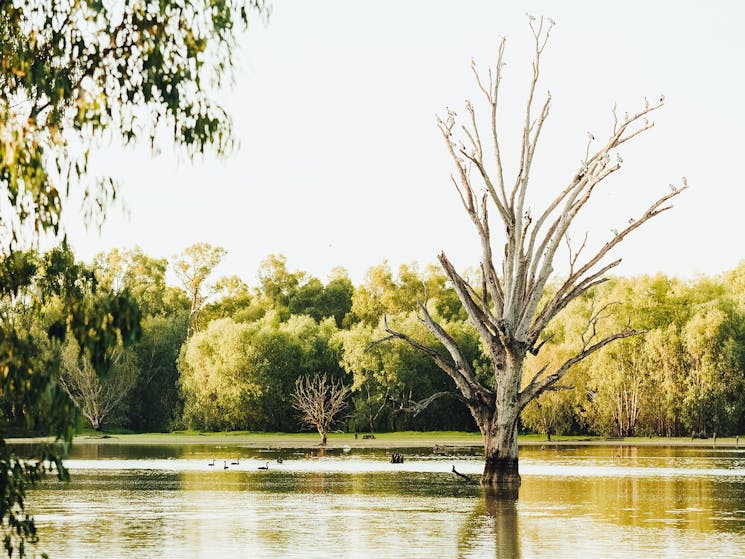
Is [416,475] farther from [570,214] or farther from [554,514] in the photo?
[554,514]

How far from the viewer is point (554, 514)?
2669cm

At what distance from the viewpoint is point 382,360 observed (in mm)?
86000

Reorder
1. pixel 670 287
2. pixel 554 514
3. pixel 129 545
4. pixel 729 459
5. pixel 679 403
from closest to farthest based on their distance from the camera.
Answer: pixel 129 545
pixel 554 514
pixel 729 459
pixel 679 403
pixel 670 287

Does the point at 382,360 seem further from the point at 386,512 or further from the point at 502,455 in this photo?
the point at 386,512

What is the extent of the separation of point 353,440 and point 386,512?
2107 inches

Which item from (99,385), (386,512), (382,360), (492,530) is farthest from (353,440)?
(492,530)

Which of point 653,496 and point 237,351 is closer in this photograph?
point 653,496

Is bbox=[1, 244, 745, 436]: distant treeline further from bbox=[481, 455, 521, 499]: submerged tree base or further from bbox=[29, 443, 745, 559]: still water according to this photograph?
bbox=[481, 455, 521, 499]: submerged tree base

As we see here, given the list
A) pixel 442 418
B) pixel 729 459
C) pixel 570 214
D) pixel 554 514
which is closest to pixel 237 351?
pixel 442 418

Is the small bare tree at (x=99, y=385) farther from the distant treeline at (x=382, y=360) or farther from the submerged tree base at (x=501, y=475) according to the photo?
the submerged tree base at (x=501, y=475)

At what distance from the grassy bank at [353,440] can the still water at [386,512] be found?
24.7 meters

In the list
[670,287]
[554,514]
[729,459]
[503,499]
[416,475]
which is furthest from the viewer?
[670,287]

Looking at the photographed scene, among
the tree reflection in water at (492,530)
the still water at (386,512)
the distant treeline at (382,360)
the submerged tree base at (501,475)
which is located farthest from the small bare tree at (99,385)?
the tree reflection in water at (492,530)

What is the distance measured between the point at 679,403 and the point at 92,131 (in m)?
66.0
